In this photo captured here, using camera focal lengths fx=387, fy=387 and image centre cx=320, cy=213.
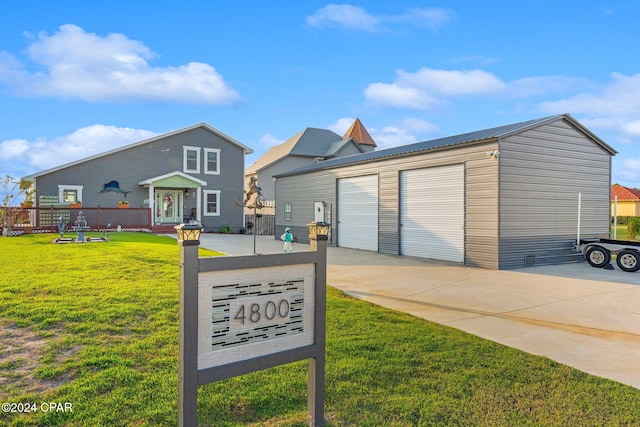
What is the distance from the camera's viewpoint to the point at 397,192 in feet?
46.8

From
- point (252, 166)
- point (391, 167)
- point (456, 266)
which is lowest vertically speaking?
point (456, 266)

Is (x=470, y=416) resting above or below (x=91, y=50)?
below

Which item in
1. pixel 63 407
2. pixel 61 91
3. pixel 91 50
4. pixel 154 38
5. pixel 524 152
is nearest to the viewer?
pixel 63 407

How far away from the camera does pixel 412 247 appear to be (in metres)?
13.7

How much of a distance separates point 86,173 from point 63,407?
23.0m

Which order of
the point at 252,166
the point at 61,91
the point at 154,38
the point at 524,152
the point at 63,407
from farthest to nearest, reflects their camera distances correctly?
the point at 252,166
the point at 61,91
the point at 154,38
the point at 524,152
the point at 63,407

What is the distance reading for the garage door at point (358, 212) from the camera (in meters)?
15.5

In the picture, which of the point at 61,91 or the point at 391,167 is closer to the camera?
the point at 391,167

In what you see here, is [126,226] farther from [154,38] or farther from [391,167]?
[391,167]

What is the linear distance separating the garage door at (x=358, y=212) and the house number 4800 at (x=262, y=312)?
12816 mm

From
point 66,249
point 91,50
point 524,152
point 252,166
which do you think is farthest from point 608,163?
point 252,166

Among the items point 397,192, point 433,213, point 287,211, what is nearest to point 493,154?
point 433,213

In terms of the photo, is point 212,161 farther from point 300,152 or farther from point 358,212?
point 358,212

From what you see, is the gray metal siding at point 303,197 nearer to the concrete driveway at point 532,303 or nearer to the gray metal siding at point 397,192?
the gray metal siding at point 397,192
